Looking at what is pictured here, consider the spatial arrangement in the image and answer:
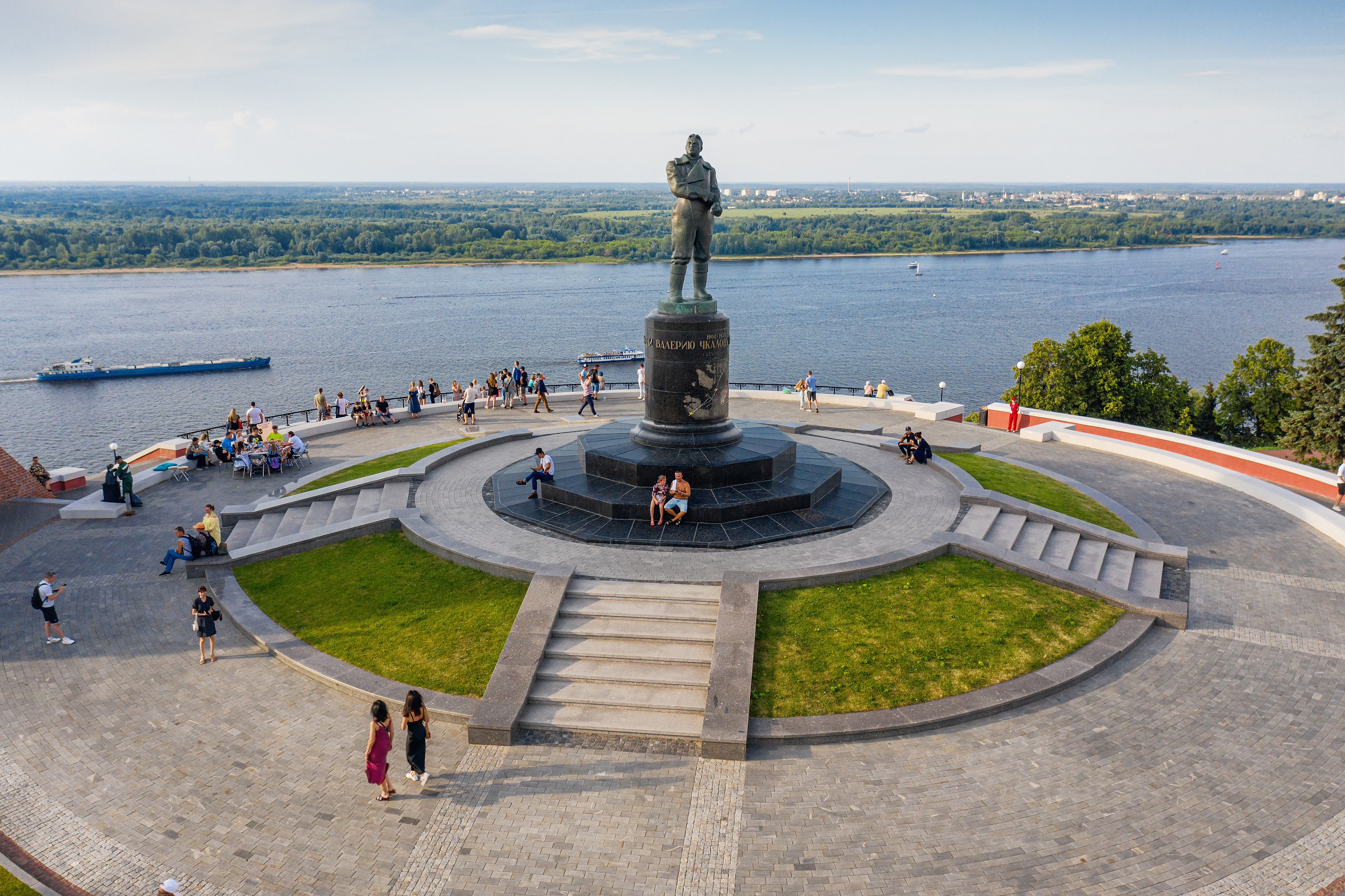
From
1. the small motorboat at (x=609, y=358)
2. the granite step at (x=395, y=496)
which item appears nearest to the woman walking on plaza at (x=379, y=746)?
the granite step at (x=395, y=496)

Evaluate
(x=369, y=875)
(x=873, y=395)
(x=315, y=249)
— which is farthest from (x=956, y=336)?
(x=315, y=249)

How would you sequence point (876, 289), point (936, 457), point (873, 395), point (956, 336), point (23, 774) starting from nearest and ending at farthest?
point (23, 774) < point (936, 457) < point (873, 395) < point (956, 336) < point (876, 289)

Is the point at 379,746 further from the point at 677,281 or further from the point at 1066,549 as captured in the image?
the point at 1066,549

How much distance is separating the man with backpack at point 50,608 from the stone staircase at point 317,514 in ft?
12.0

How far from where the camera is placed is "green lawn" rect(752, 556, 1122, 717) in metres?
11.5

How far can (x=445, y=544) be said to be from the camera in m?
15.1

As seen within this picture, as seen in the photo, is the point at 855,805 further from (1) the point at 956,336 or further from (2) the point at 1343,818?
(1) the point at 956,336

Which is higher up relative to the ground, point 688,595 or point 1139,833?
point 688,595

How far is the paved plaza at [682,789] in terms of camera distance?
338 inches

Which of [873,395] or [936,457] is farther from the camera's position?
[873,395]

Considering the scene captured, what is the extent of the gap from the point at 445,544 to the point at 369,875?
709 cm

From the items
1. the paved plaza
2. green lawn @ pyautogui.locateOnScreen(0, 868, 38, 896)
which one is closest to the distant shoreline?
the paved plaza

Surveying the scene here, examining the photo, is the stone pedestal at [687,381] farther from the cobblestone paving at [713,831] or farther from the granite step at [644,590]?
the cobblestone paving at [713,831]

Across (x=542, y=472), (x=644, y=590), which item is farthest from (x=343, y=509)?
(x=644, y=590)
